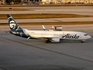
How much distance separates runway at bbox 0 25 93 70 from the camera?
31.7 m

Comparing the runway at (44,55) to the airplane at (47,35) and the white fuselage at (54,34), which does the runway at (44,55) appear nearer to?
the airplane at (47,35)

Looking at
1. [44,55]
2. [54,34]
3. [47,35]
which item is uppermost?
[54,34]

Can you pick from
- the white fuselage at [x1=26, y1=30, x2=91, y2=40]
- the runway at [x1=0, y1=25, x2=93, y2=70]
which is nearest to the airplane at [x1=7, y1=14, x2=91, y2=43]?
the white fuselage at [x1=26, y1=30, x2=91, y2=40]

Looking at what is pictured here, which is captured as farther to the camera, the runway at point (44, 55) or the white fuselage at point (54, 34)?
the white fuselage at point (54, 34)

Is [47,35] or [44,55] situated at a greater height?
[47,35]

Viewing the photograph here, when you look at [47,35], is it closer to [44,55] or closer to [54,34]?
[54,34]

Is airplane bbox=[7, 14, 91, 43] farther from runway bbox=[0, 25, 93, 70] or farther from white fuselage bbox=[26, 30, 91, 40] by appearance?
runway bbox=[0, 25, 93, 70]

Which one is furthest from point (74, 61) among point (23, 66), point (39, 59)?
point (23, 66)

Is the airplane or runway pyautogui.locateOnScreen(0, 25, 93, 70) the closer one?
runway pyautogui.locateOnScreen(0, 25, 93, 70)

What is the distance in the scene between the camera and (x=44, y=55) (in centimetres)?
3794

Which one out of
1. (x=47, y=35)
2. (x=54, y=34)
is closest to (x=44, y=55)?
(x=47, y=35)

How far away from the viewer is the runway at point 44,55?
31.7 metres

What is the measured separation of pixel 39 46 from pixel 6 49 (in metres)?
5.47

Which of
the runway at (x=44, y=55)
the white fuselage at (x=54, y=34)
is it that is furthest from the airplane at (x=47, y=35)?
the runway at (x=44, y=55)
